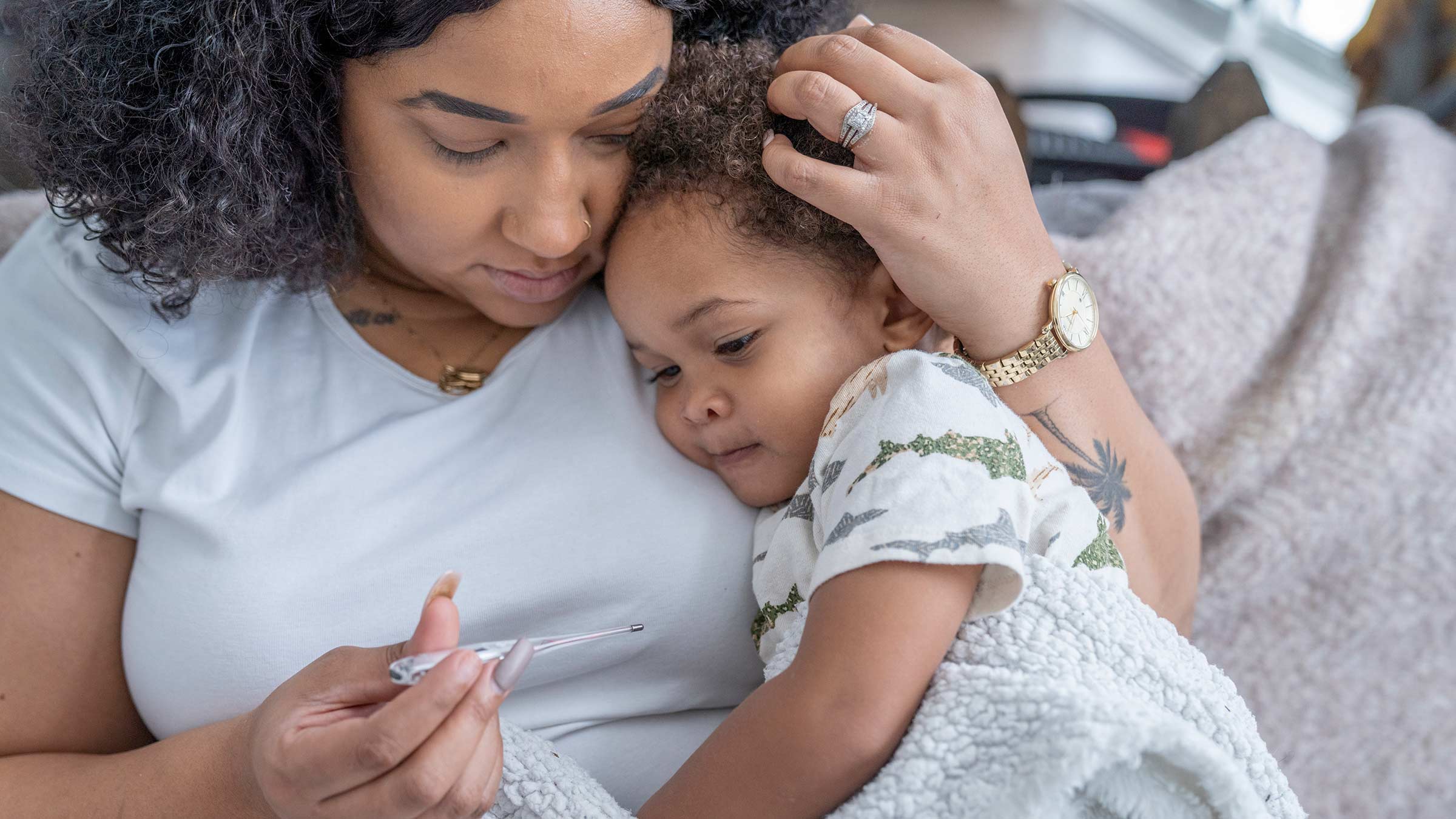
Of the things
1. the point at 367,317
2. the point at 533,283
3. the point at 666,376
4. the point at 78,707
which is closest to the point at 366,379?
the point at 367,317

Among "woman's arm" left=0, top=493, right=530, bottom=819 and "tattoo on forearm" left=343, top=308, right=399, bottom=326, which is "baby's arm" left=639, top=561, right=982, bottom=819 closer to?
"woman's arm" left=0, top=493, right=530, bottom=819

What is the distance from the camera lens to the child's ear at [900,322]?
1210 mm

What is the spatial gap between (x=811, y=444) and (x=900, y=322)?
169mm

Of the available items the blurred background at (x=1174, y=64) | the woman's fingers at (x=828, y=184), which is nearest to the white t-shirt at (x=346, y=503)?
the woman's fingers at (x=828, y=184)

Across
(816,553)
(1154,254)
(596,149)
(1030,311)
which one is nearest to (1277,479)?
(1154,254)

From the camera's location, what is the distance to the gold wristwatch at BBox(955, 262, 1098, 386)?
3.71ft

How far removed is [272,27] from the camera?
1.07 metres

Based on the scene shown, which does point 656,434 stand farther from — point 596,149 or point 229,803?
point 229,803

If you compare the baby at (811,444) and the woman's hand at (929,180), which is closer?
the baby at (811,444)

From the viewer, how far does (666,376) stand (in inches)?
51.4

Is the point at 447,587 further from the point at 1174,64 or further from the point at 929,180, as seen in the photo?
the point at 1174,64

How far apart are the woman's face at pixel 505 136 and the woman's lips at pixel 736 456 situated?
0.26m

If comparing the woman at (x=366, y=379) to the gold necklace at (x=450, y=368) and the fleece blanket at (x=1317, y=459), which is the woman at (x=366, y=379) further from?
the fleece blanket at (x=1317, y=459)

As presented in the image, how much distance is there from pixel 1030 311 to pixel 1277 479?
56cm
